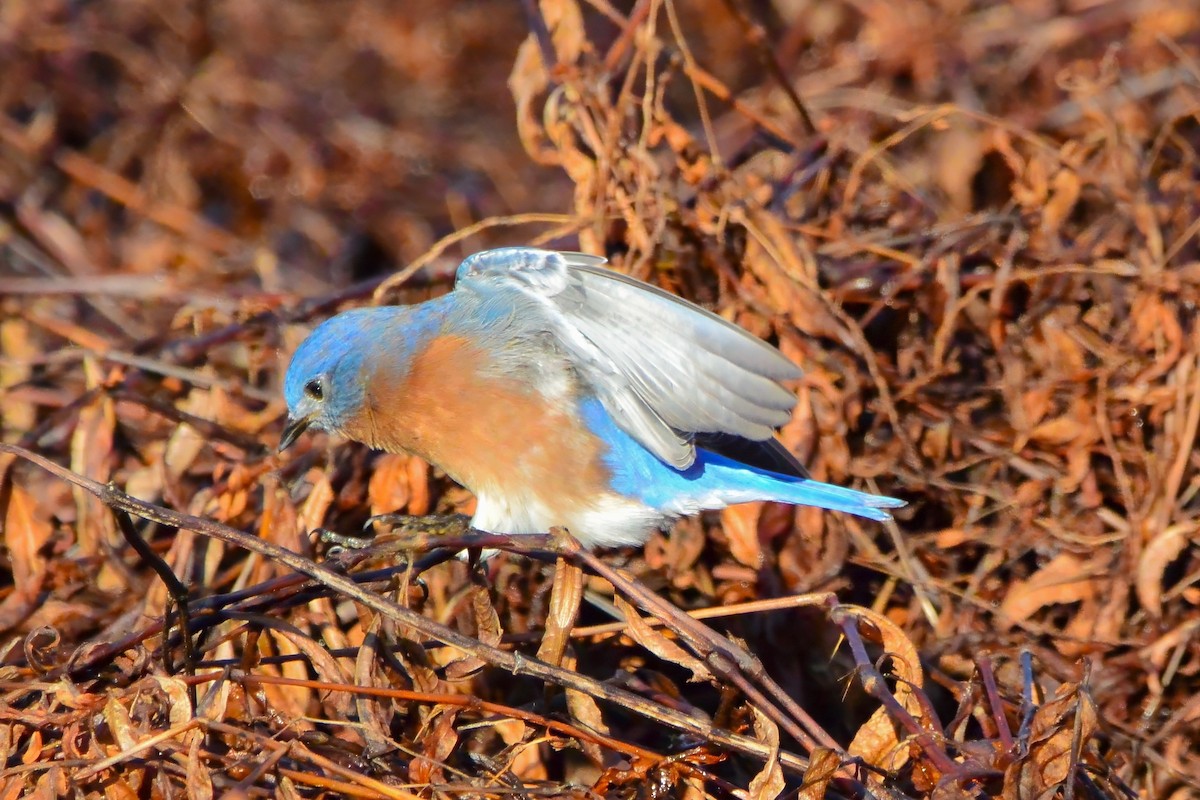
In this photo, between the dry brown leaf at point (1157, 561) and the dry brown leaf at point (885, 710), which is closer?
the dry brown leaf at point (885, 710)

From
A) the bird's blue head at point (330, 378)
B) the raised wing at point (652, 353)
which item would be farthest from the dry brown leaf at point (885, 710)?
the bird's blue head at point (330, 378)

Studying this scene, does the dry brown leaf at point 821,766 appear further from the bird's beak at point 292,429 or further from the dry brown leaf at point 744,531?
the bird's beak at point 292,429

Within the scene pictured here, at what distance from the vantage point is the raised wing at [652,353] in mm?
2785

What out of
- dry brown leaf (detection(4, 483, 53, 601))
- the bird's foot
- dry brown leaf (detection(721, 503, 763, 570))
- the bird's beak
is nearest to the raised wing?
dry brown leaf (detection(721, 503, 763, 570))

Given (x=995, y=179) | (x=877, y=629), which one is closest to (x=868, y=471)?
(x=877, y=629)

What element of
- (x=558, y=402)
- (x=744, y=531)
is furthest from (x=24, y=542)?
(x=744, y=531)

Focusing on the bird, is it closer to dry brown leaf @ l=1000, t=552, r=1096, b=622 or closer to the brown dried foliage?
the brown dried foliage

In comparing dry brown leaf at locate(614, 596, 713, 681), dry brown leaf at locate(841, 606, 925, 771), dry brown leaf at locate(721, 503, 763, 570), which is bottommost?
dry brown leaf at locate(721, 503, 763, 570)

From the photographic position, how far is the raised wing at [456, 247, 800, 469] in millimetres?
2785

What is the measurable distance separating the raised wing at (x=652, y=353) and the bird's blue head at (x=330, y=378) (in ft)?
1.32

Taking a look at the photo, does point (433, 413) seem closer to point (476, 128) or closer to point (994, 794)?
point (994, 794)

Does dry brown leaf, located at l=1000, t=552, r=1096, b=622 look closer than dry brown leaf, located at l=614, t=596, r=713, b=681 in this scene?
No

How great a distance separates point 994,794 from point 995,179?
8.96 feet

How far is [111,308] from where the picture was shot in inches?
183
